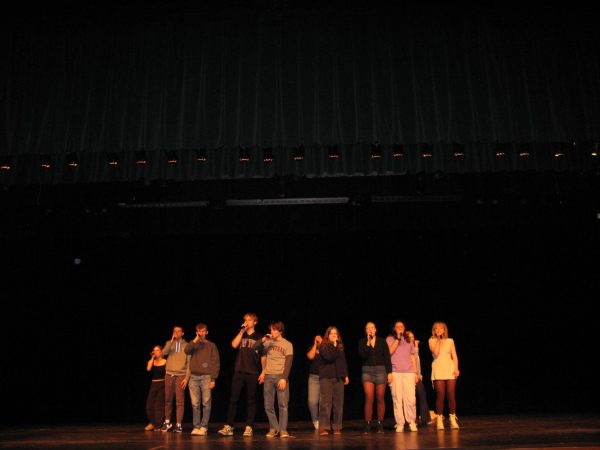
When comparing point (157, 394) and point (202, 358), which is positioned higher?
point (202, 358)

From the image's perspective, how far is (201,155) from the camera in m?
11.0

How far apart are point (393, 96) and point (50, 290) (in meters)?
7.76

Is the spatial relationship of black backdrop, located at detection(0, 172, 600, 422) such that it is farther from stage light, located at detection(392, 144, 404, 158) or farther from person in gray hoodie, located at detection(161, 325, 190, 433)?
person in gray hoodie, located at detection(161, 325, 190, 433)

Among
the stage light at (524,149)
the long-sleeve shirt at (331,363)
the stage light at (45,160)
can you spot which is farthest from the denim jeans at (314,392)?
the stage light at (45,160)

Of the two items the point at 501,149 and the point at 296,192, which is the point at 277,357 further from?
the point at 501,149

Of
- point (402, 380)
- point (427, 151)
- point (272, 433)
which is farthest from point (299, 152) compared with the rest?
point (272, 433)

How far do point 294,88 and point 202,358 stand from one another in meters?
5.06

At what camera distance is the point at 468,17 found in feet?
38.0

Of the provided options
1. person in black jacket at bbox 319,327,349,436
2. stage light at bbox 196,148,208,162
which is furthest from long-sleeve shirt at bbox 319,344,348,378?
stage light at bbox 196,148,208,162

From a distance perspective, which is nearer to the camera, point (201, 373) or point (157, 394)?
point (201, 373)

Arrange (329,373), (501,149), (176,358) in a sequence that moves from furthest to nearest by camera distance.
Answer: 1. (501,149)
2. (176,358)
3. (329,373)

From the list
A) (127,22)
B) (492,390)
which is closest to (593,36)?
(492,390)

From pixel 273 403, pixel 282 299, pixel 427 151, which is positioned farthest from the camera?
pixel 282 299

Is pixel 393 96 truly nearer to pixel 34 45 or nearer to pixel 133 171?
pixel 133 171
